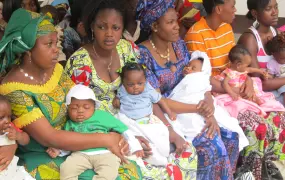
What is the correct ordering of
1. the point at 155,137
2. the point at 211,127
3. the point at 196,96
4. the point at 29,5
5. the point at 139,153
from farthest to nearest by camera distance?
the point at 29,5 → the point at 196,96 → the point at 211,127 → the point at 155,137 → the point at 139,153

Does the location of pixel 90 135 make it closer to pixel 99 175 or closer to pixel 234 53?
pixel 99 175

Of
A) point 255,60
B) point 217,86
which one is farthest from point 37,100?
point 255,60

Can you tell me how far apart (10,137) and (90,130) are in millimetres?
530

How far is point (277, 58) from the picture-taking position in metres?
4.03

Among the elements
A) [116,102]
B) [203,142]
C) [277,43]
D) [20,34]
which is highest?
[20,34]

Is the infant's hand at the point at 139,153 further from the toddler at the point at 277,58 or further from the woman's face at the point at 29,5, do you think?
the woman's face at the point at 29,5

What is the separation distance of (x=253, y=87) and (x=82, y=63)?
5.09 ft

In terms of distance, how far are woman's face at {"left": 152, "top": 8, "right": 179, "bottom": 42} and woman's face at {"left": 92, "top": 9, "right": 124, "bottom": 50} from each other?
430 mm

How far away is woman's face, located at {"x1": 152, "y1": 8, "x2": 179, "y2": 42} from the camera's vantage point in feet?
11.3

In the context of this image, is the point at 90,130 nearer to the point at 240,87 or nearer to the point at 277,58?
the point at 240,87

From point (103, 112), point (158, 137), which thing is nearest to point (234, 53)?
point (158, 137)

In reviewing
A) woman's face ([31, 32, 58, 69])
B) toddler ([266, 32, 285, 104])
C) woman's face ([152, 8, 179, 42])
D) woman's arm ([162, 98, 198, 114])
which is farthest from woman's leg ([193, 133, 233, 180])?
woman's face ([31, 32, 58, 69])

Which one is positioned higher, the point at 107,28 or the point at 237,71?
the point at 107,28

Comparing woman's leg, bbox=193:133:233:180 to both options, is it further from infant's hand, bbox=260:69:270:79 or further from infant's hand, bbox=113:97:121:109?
infant's hand, bbox=260:69:270:79
